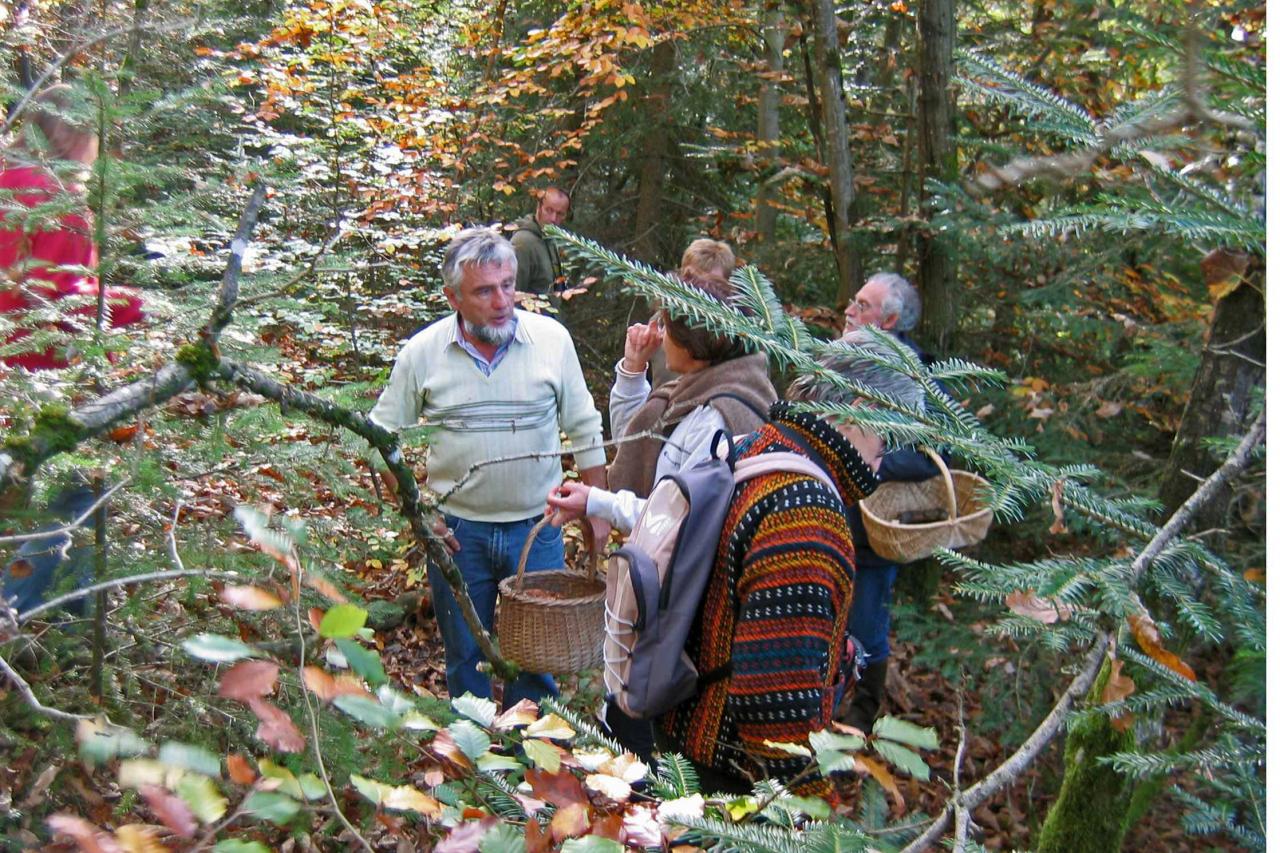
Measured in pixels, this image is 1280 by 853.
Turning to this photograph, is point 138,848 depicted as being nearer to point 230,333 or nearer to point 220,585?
point 220,585

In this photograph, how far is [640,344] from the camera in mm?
3986

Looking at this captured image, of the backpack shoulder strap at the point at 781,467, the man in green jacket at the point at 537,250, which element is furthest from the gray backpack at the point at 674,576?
the man in green jacket at the point at 537,250

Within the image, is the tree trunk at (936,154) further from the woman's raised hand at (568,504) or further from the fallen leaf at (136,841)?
the fallen leaf at (136,841)

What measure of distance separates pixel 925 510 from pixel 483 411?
2005mm

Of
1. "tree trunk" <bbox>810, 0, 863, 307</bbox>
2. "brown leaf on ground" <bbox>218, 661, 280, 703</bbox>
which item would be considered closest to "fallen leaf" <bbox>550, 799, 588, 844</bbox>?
"brown leaf on ground" <bbox>218, 661, 280, 703</bbox>

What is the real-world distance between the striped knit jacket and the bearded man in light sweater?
162 centimetres

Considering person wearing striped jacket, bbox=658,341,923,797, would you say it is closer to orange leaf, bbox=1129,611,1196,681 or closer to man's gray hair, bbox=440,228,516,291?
orange leaf, bbox=1129,611,1196,681

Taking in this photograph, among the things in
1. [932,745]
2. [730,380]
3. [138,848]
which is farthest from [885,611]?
[138,848]

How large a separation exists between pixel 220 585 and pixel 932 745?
174cm

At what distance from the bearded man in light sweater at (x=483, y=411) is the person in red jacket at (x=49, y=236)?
4.48 ft

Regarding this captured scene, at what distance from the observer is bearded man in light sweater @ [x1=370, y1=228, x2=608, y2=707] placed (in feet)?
12.6

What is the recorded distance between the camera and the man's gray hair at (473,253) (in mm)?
3842

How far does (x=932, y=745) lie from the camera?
121 cm

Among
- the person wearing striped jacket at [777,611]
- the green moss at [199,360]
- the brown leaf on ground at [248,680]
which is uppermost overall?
the green moss at [199,360]
